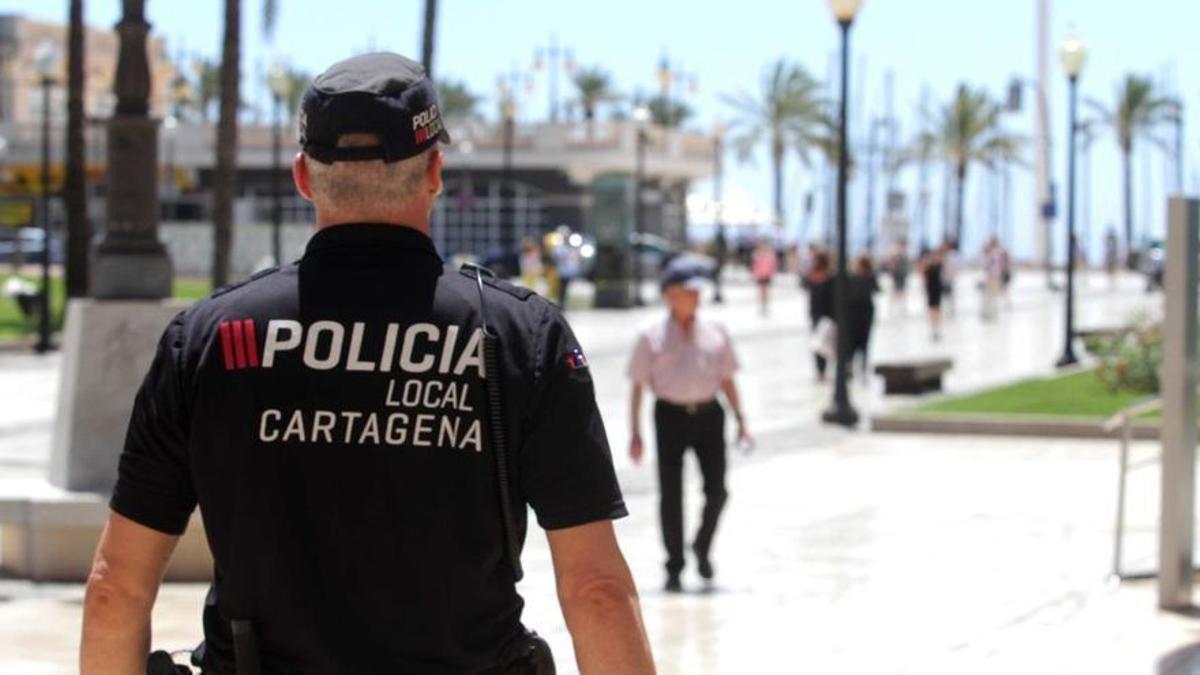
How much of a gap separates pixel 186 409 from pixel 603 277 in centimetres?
4528

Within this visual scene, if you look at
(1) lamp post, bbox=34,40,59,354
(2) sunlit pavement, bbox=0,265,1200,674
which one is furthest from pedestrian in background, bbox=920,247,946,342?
(2) sunlit pavement, bbox=0,265,1200,674

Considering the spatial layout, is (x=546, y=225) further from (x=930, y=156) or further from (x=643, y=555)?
(x=643, y=555)

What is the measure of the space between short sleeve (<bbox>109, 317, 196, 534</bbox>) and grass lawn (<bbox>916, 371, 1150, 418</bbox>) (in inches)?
699

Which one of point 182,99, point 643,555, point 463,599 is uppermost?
point 182,99

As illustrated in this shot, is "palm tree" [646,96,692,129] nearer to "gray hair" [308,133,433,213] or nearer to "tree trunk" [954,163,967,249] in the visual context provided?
"tree trunk" [954,163,967,249]

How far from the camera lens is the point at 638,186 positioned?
53.6 meters

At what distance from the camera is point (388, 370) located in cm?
329

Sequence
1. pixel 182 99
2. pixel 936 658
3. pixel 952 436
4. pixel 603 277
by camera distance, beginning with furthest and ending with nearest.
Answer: pixel 182 99 < pixel 603 277 < pixel 952 436 < pixel 936 658

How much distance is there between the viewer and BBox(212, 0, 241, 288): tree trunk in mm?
31094

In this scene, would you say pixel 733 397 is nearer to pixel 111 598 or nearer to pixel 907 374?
pixel 111 598

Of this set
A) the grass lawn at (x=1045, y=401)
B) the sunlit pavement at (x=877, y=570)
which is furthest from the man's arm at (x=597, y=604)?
the grass lawn at (x=1045, y=401)

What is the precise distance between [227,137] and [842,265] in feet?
46.1

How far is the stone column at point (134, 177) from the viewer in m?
11.8

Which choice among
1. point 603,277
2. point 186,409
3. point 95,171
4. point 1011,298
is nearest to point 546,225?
point 95,171
